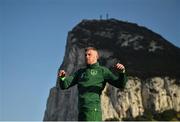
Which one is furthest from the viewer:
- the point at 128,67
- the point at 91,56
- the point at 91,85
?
the point at 128,67

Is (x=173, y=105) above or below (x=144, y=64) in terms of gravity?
below

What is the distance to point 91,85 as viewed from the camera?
6.26 metres

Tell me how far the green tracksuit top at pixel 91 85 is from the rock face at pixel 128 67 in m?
92.8

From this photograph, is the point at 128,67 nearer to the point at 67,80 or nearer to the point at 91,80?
the point at 67,80

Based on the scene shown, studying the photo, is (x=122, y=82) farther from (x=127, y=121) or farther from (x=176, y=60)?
(x=176, y=60)

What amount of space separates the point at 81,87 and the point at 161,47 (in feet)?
423

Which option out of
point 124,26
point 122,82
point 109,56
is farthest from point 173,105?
point 122,82

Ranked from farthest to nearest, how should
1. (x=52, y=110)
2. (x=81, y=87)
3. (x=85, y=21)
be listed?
(x=85, y=21) < (x=52, y=110) < (x=81, y=87)

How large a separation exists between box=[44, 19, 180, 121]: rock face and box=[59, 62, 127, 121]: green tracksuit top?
3653 inches

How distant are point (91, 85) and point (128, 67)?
113 m

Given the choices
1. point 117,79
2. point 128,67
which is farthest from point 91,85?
point 128,67

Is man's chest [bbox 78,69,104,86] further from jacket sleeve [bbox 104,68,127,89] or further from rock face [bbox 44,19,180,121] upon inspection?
rock face [bbox 44,19,180,121]

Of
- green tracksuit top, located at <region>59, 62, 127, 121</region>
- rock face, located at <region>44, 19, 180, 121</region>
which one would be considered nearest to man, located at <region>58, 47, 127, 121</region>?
green tracksuit top, located at <region>59, 62, 127, 121</region>

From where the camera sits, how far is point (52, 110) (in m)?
119
